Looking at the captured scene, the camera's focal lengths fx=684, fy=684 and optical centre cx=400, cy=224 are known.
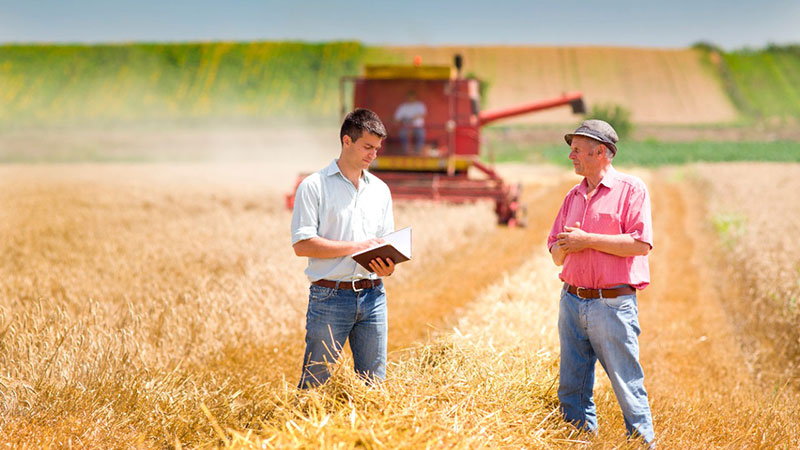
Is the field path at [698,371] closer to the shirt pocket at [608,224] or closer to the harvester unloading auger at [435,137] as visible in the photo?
the shirt pocket at [608,224]

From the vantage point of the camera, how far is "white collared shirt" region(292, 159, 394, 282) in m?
3.73

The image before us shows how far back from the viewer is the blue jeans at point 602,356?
3770 mm

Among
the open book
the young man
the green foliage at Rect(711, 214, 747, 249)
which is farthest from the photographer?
the green foliage at Rect(711, 214, 747, 249)

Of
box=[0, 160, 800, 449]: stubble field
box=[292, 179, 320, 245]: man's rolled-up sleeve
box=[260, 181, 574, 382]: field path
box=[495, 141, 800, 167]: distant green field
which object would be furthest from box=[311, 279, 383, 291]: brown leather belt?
box=[495, 141, 800, 167]: distant green field

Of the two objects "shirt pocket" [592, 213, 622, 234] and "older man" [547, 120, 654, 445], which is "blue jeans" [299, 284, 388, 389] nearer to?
"older man" [547, 120, 654, 445]

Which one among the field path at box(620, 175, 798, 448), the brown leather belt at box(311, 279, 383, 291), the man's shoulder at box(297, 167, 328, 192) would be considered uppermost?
the man's shoulder at box(297, 167, 328, 192)

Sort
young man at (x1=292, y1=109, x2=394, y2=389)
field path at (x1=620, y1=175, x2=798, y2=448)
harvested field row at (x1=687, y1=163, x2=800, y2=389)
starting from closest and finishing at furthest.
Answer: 1. young man at (x1=292, y1=109, x2=394, y2=389)
2. field path at (x1=620, y1=175, x2=798, y2=448)
3. harvested field row at (x1=687, y1=163, x2=800, y2=389)

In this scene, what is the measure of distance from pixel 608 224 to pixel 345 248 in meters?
1.47

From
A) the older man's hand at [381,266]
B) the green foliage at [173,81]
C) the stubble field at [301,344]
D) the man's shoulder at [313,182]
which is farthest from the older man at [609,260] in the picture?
the green foliage at [173,81]

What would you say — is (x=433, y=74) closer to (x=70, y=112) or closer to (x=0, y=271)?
(x=0, y=271)

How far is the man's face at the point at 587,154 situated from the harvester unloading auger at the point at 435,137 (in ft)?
35.6

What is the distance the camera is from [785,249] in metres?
9.46

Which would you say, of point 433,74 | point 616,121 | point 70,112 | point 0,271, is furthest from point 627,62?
point 0,271

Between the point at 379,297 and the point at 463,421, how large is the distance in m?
0.90
